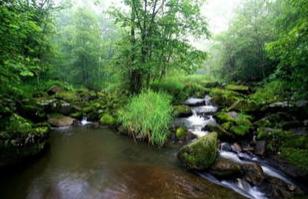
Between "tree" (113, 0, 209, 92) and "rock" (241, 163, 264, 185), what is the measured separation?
647cm

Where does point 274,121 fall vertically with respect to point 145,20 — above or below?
below

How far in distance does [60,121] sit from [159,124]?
4996 mm

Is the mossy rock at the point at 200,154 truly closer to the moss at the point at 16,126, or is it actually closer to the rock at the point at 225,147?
the rock at the point at 225,147

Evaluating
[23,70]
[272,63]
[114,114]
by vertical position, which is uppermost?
[272,63]

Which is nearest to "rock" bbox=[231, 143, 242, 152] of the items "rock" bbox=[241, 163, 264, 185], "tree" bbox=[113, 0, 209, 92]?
"rock" bbox=[241, 163, 264, 185]

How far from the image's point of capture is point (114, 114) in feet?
33.4

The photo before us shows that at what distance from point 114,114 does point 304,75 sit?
7.21m

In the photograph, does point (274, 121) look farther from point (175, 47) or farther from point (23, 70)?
point (23, 70)

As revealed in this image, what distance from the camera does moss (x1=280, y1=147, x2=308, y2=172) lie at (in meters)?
5.06

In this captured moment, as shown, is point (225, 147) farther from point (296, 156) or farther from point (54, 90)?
point (54, 90)

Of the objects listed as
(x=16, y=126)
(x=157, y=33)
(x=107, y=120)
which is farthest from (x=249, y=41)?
(x=16, y=126)

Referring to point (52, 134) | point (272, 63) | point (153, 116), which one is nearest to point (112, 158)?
point (153, 116)

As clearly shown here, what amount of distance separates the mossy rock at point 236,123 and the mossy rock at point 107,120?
4.32 m

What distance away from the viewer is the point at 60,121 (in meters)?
9.99
